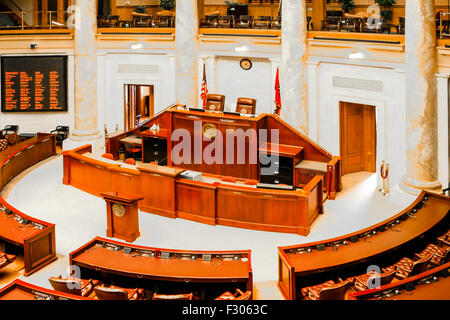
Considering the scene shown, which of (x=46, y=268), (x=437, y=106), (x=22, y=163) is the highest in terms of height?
(x=437, y=106)

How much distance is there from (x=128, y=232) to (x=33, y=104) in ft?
28.7

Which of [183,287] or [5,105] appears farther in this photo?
[5,105]

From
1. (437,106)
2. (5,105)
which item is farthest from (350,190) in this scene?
(5,105)

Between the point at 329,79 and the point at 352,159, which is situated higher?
the point at 329,79

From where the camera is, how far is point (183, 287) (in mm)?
7465

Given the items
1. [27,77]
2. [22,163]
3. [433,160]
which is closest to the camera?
[433,160]

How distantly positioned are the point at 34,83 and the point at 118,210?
28.4 ft

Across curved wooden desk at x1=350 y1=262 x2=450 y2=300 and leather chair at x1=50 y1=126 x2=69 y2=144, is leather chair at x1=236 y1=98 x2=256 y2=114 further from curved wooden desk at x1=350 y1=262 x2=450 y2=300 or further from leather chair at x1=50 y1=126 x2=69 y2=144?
curved wooden desk at x1=350 y1=262 x2=450 y2=300

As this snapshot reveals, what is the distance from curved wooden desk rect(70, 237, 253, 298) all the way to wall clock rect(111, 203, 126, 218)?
1446 millimetres

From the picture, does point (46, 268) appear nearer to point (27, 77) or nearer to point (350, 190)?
point (350, 190)

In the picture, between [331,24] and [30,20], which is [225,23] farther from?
[30,20]

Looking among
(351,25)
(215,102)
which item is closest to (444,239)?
(351,25)

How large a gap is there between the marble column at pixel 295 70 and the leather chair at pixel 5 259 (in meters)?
7.33

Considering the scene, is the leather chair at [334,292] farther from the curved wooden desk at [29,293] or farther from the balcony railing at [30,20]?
the balcony railing at [30,20]
